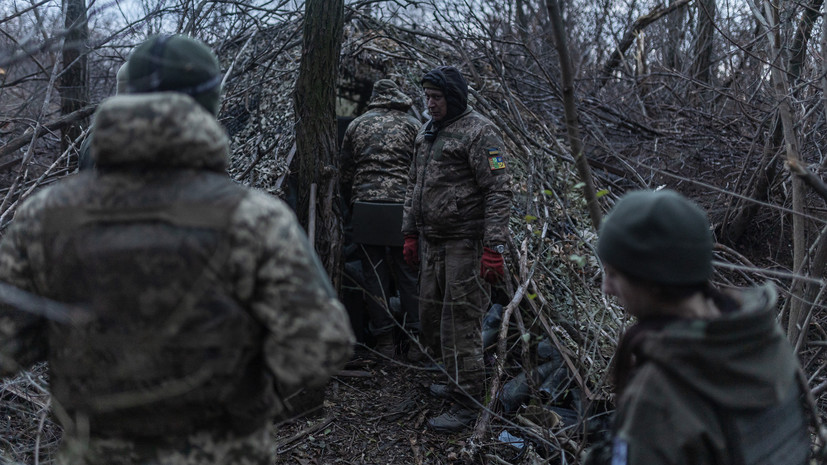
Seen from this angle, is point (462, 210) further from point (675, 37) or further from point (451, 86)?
point (675, 37)

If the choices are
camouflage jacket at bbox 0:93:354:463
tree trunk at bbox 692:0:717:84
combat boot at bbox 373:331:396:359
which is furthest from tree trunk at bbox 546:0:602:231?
tree trunk at bbox 692:0:717:84

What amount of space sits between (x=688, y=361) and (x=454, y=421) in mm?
3114

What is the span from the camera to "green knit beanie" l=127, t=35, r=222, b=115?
184 centimetres

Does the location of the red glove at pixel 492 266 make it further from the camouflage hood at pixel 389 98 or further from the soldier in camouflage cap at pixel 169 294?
the soldier in camouflage cap at pixel 169 294

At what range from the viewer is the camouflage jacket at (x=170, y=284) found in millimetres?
1606

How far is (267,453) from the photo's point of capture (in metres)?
1.81

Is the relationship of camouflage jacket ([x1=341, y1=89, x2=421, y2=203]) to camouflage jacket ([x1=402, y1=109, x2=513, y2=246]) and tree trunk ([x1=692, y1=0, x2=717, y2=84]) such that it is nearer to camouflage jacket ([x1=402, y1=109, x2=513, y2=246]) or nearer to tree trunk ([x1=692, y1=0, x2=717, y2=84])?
camouflage jacket ([x1=402, y1=109, x2=513, y2=246])

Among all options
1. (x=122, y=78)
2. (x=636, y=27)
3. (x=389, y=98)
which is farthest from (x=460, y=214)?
(x=636, y=27)

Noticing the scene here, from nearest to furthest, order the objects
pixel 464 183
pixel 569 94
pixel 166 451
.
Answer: pixel 166 451 < pixel 569 94 < pixel 464 183

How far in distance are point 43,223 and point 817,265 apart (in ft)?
11.0

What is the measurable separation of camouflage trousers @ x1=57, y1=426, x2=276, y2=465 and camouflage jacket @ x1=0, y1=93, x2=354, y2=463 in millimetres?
13

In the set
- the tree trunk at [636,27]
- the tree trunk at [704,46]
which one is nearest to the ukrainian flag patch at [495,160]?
the tree trunk at [704,46]

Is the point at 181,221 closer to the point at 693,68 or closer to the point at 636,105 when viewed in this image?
the point at 636,105

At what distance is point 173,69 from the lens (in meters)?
1.84
